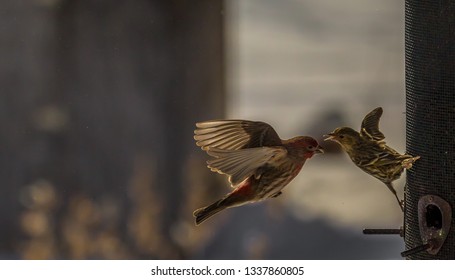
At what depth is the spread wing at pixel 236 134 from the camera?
4613mm

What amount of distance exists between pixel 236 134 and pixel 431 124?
2.52 feet

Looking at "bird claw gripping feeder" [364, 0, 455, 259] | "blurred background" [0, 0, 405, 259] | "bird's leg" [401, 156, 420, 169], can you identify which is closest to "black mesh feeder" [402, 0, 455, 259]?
"bird claw gripping feeder" [364, 0, 455, 259]

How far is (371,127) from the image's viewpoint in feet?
16.1

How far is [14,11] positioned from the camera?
8.44 metres

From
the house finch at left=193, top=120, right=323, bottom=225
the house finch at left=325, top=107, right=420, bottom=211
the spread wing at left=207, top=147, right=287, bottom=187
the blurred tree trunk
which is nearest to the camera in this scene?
the spread wing at left=207, top=147, right=287, bottom=187

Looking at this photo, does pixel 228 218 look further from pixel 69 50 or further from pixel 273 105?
pixel 69 50

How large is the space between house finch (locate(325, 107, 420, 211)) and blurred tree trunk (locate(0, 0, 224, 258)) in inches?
123

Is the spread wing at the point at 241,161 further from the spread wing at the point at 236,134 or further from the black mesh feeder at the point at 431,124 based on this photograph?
the black mesh feeder at the point at 431,124

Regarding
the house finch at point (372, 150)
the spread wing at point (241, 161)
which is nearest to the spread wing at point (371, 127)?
the house finch at point (372, 150)

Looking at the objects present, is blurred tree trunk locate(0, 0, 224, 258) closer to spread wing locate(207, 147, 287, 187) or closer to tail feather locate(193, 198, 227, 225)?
tail feather locate(193, 198, 227, 225)

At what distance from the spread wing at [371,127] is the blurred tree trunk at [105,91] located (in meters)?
3.12

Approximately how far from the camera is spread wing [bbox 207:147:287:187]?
4.47 metres
